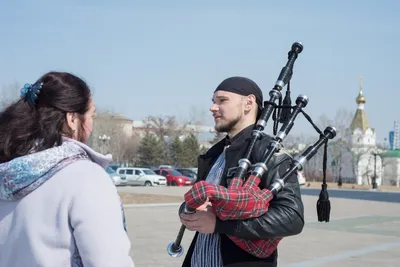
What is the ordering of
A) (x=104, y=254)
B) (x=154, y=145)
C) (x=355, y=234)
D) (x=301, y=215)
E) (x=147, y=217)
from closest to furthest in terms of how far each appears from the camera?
(x=104, y=254) → (x=301, y=215) → (x=355, y=234) → (x=147, y=217) → (x=154, y=145)

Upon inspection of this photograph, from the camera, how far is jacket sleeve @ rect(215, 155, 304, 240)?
9.20 ft

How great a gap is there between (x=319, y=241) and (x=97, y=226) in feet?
35.7

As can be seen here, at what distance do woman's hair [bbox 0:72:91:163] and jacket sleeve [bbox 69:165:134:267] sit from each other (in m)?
0.26

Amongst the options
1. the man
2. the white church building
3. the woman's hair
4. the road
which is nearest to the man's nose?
the man

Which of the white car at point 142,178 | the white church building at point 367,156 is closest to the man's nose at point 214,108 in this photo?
the white car at point 142,178

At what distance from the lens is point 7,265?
6.98ft

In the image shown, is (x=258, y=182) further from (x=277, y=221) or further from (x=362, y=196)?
(x=362, y=196)

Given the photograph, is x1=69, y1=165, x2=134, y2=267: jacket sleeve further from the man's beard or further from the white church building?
the white church building

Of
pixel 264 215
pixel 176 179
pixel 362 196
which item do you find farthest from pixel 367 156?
pixel 264 215

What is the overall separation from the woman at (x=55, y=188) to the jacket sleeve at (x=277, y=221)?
2.73 ft

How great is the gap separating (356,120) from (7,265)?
92.9 metres

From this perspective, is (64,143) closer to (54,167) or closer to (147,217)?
(54,167)

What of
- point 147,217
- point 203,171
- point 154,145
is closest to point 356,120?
point 154,145

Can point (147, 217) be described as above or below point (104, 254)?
below
